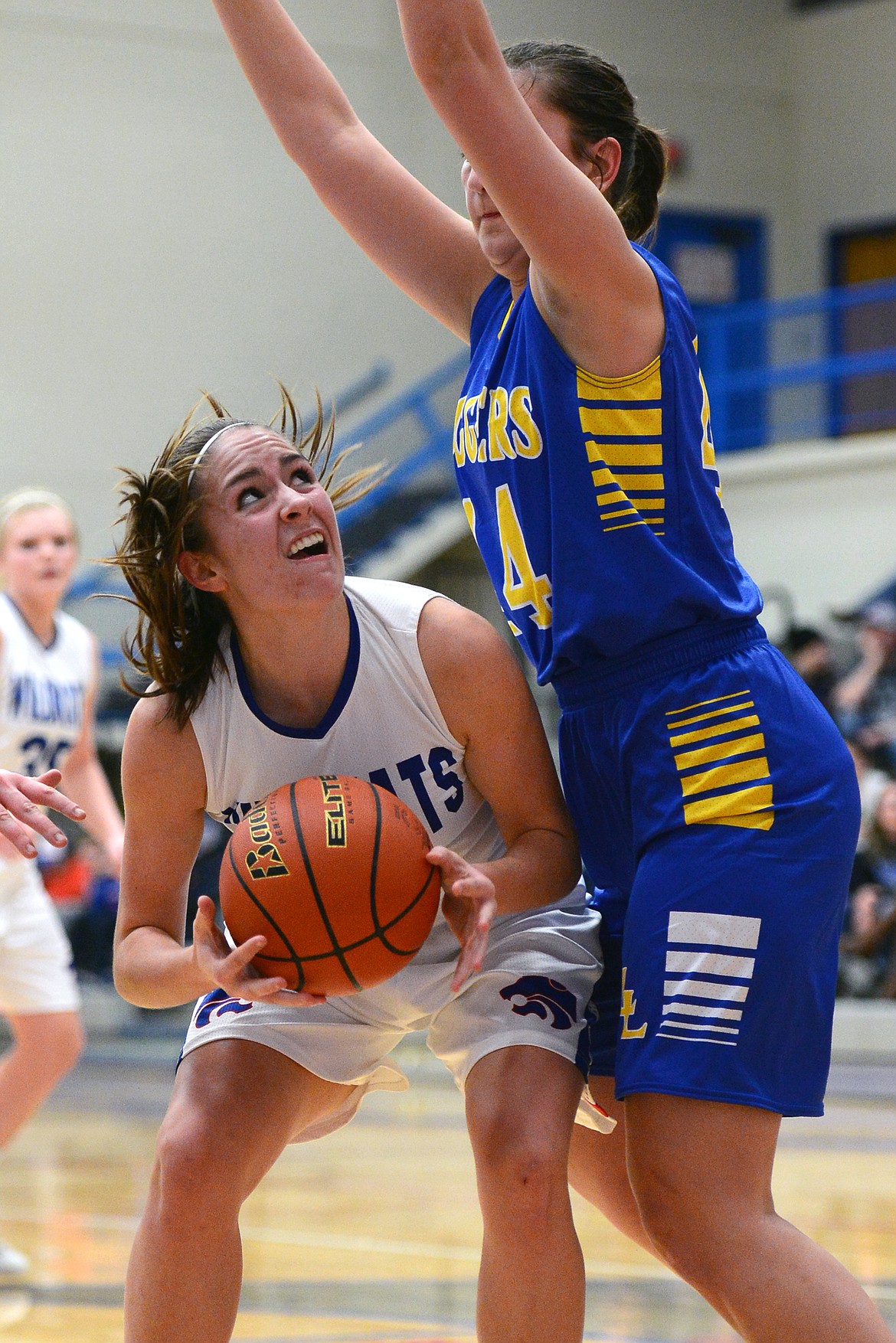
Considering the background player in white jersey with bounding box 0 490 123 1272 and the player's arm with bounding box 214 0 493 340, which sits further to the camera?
the background player in white jersey with bounding box 0 490 123 1272

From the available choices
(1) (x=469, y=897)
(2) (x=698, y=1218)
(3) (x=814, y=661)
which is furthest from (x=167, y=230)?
(2) (x=698, y=1218)

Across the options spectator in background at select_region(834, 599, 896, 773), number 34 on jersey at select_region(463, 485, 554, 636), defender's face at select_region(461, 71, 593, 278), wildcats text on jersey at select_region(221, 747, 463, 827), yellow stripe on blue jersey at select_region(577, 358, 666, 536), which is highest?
defender's face at select_region(461, 71, 593, 278)

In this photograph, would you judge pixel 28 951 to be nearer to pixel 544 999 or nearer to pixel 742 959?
pixel 544 999

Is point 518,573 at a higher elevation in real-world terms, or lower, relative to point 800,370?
higher

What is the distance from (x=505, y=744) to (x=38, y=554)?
338cm

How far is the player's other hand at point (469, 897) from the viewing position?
8.04 ft

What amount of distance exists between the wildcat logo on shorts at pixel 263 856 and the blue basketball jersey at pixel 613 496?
49 centimetres

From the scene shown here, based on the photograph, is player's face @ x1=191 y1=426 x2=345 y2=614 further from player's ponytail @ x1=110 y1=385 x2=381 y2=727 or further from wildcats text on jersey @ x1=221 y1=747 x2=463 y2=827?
wildcats text on jersey @ x1=221 y1=747 x2=463 y2=827

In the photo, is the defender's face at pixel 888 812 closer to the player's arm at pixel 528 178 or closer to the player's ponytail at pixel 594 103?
the player's ponytail at pixel 594 103

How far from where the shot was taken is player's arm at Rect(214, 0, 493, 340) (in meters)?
3.04

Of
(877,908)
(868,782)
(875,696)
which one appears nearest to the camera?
(877,908)

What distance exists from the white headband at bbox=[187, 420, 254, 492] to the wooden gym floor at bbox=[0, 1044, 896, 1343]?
200 cm

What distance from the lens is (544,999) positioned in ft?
8.93

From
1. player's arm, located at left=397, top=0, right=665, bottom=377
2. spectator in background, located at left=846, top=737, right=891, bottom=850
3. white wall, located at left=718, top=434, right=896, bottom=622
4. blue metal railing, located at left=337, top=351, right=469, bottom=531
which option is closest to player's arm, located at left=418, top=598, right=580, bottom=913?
player's arm, located at left=397, top=0, right=665, bottom=377
